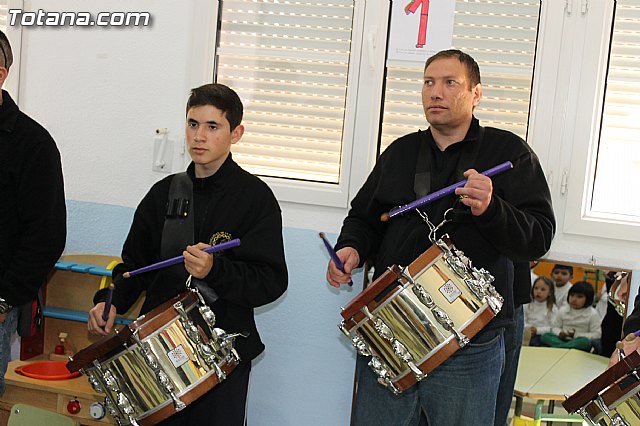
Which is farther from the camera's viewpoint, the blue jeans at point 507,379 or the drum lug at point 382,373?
the blue jeans at point 507,379

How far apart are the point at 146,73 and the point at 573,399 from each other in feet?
7.39

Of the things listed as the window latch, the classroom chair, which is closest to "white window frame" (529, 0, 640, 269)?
the window latch

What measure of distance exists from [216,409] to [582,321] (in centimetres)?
140

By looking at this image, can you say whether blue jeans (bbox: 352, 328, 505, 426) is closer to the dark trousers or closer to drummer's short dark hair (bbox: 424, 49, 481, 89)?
the dark trousers

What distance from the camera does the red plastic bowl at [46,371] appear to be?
3271 mm

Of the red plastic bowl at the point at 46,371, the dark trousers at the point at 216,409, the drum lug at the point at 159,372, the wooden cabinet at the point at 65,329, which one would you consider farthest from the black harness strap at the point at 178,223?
the red plastic bowl at the point at 46,371

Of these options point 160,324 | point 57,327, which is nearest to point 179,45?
point 57,327

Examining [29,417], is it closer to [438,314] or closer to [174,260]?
[174,260]

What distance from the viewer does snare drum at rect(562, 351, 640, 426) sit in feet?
7.27

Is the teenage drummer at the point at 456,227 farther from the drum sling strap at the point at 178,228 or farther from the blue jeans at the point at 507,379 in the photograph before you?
the drum sling strap at the point at 178,228

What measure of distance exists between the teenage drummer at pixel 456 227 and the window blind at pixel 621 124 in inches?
29.9

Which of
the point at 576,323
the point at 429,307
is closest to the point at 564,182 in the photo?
the point at 576,323

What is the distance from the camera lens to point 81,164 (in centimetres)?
377

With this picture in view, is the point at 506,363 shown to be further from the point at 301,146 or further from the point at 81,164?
the point at 81,164
